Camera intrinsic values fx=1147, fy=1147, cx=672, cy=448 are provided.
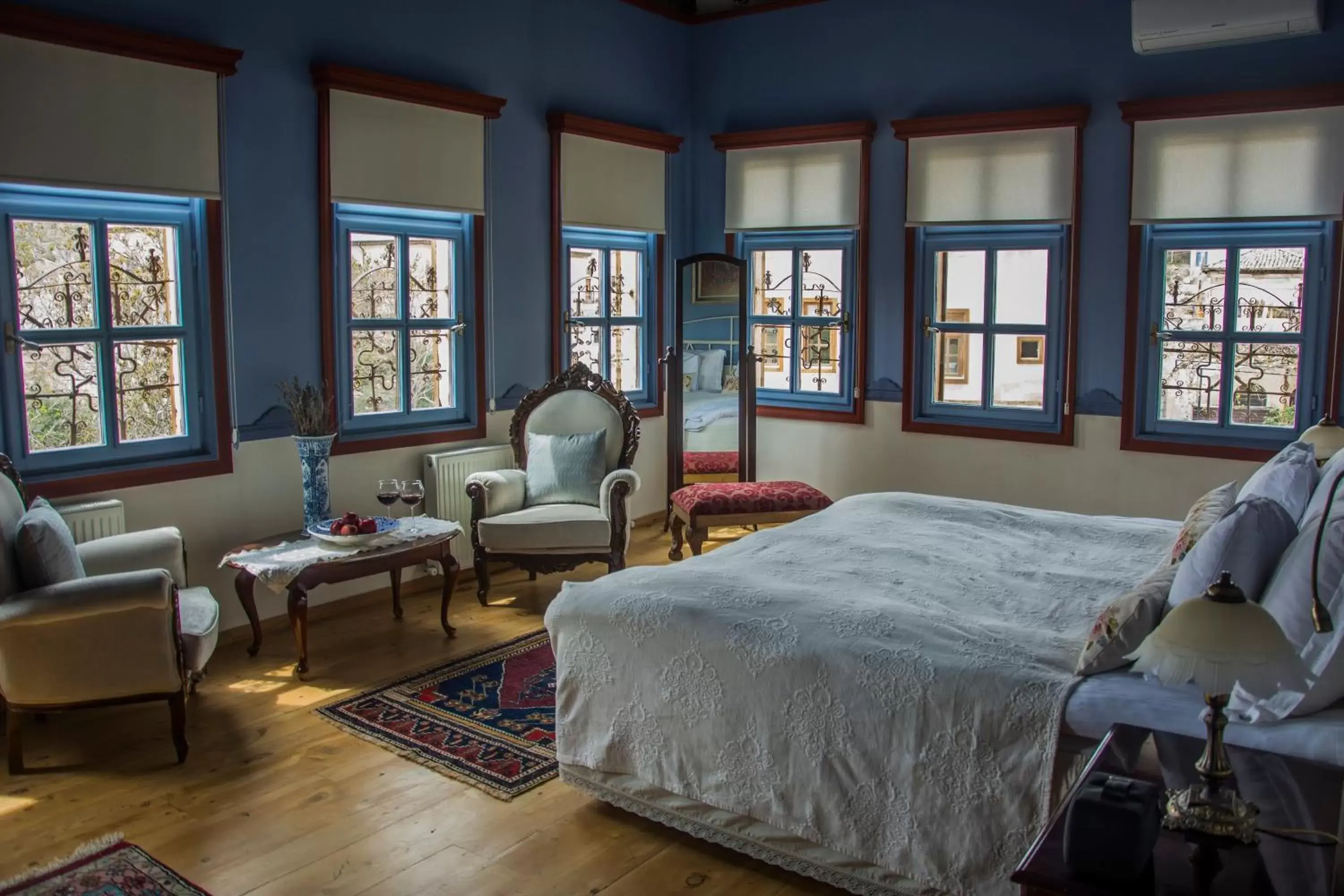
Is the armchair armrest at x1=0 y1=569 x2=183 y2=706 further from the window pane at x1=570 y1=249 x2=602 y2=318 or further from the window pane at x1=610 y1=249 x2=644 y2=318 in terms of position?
the window pane at x1=610 y1=249 x2=644 y2=318

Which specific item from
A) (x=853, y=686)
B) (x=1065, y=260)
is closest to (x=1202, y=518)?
(x=853, y=686)

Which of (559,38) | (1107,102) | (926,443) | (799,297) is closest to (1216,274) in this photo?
(1107,102)

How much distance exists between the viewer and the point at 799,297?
698 cm

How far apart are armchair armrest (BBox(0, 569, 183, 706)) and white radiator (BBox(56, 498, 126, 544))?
73 centimetres

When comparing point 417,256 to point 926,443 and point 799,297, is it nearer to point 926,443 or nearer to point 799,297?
point 799,297

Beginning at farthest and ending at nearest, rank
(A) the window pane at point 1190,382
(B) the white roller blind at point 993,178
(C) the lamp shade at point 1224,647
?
(B) the white roller blind at point 993,178, (A) the window pane at point 1190,382, (C) the lamp shade at point 1224,647

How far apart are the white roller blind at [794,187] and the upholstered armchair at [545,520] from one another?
1.75 meters

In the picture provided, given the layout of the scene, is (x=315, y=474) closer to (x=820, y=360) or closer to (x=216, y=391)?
(x=216, y=391)

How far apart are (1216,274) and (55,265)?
521 centimetres

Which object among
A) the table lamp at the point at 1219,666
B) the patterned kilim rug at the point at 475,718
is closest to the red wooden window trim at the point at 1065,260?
the patterned kilim rug at the point at 475,718

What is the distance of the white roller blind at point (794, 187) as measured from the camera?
261 inches

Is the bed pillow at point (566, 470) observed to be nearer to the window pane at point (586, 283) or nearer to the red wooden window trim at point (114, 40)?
the window pane at point (586, 283)

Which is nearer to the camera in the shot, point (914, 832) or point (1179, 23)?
point (914, 832)

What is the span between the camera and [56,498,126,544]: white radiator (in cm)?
430
